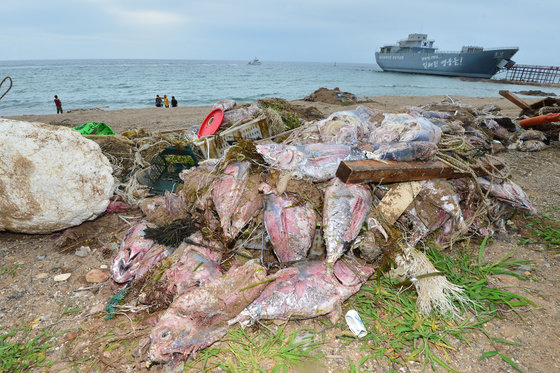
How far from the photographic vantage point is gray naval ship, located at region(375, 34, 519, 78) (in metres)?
42.3

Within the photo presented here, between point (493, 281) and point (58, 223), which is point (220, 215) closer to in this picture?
point (58, 223)

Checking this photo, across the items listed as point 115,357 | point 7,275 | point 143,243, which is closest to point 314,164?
point 143,243

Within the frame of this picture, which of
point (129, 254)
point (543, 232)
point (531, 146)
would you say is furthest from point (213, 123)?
point (531, 146)

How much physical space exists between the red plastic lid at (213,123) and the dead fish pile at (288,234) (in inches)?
45.8

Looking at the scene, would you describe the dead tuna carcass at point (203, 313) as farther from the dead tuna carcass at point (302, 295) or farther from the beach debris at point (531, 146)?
the beach debris at point (531, 146)

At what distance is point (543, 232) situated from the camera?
3250 millimetres

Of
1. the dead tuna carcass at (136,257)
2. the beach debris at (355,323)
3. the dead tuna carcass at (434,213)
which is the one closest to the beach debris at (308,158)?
the dead tuna carcass at (434,213)

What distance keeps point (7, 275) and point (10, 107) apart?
23.0 meters

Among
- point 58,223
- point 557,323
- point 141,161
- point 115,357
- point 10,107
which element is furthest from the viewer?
point 10,107

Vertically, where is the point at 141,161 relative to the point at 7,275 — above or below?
above

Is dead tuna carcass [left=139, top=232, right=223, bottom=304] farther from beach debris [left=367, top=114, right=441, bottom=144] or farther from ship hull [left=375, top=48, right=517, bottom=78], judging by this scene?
ship hull [left=375, top=48, right=517, bottom=78]

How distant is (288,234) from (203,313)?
0.93 metres

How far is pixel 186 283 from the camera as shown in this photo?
2352mm

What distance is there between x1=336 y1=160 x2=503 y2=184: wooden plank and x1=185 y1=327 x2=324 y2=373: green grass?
4.66ft
